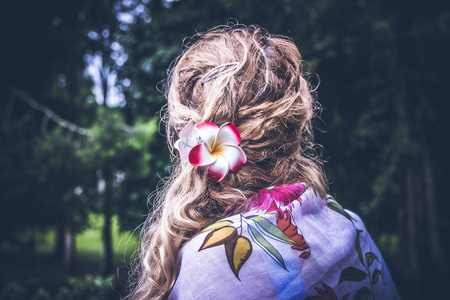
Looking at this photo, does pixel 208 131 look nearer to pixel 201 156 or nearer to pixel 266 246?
pixel 201 156

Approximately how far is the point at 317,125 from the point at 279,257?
2.62m

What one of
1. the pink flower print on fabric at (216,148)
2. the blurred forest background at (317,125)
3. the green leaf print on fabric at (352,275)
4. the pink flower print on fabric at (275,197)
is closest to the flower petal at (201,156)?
the pink flower print on fabric at (216,148)

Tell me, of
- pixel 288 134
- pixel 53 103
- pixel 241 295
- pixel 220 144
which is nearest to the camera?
pixel 241 295

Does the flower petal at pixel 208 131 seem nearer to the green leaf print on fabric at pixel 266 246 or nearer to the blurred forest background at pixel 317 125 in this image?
the green leaf print on fabric at pixel 266 246

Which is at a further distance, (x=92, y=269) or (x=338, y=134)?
(x=92, y=269)

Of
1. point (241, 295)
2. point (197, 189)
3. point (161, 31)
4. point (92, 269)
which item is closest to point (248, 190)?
point (197, 189)

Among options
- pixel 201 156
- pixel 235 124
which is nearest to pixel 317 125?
pixel 235 124

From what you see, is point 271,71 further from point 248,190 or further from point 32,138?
point 32,138

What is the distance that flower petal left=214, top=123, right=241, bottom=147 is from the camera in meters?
1.01

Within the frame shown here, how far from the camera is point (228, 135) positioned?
1021 mm

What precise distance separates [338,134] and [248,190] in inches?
125

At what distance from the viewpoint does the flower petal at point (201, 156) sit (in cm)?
101

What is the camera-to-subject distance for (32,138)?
5199 millimetres

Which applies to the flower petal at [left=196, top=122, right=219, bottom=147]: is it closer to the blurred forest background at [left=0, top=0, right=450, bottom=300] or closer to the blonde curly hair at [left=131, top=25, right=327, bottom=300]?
the blonde curly hair at [left=131, top=25, right=327, bottom=300]
